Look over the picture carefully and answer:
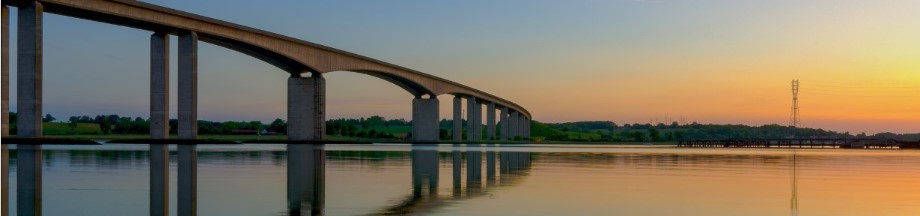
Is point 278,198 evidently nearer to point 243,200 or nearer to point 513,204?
point 243,200

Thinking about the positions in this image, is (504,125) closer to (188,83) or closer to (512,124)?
(512,124)

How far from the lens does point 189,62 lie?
2539 inches

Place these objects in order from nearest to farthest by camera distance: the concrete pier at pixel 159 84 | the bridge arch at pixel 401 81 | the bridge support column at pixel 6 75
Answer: the bridge support column at pixel 6 75
the concrete pier at pixel 159 84
the bridge arch at pixel 401 81

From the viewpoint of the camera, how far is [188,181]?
66.7ft

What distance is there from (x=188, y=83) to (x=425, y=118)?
188 feet

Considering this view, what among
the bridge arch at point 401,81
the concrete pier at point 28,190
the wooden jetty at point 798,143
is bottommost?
the wooden jetty at point 798,143

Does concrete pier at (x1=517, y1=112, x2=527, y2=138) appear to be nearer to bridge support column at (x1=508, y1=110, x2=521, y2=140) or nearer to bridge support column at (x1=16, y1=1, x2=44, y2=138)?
bridge support column at (x1=508, y1=110, x2=521, y2=140)

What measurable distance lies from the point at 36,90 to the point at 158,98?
11.7 metres

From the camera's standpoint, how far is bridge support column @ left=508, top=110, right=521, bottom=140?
17180 centimetres

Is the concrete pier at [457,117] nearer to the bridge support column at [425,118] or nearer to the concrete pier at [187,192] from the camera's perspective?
the bridge support column at [425,118]

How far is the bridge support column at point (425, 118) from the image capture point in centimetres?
11838

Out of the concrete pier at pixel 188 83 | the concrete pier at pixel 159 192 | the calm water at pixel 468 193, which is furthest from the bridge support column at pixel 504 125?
the concrete pier at pixel 159 192

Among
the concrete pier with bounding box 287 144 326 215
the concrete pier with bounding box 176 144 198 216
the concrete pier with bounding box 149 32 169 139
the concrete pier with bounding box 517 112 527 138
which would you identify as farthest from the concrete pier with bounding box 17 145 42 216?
the concrete pier with bounding box 517 112 527 138

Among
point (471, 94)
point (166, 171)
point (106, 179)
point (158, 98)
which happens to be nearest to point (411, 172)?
point (166, 171)
